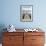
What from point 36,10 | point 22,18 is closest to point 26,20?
point 22,18

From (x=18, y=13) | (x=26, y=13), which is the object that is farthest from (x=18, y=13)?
(x=26, y=13)

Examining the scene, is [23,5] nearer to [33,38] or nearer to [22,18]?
[22,18]

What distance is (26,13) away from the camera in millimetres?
4277

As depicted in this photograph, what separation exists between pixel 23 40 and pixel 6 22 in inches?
35.4

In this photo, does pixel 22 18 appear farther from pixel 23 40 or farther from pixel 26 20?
pixel 23 40

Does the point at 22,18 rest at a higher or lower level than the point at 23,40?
higher

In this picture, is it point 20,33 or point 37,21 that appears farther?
point 37,21

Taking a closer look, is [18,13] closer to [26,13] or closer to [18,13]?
[18,13]

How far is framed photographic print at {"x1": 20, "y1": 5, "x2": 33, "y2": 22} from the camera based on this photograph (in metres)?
4.25

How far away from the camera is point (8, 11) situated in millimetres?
4281

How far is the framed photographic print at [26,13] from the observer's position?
4.25 meters

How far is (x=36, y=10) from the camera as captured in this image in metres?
4.29

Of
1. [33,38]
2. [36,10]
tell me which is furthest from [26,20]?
[33,38]

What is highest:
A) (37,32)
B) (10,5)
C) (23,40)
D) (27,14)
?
(10,5)
